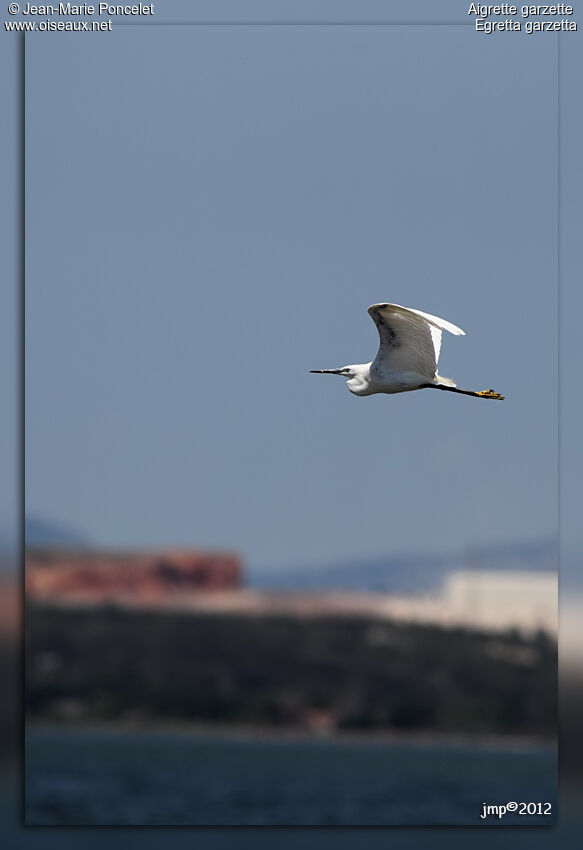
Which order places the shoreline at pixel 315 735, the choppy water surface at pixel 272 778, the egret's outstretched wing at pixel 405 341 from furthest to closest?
1. the shoreline at pixel 315 735
2. the choppy water surface at pixel 272 778
3. the egret's outstretched wing at pixel 405 341

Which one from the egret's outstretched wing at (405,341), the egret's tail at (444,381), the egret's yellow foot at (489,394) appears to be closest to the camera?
the egret's outstretched wing at (405,341)

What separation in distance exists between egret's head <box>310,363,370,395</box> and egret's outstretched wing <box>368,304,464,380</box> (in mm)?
249

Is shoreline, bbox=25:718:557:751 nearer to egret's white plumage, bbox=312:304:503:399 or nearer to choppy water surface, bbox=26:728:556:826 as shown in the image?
choppy water surface, bbox=26:728:556:826

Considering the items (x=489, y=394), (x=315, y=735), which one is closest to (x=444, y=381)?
(x=489, y=394)

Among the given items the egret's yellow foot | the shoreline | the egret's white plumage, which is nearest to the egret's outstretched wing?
the egret's white plumage

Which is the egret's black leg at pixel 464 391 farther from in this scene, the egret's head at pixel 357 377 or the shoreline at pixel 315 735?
the shoreline at pixel 315 735

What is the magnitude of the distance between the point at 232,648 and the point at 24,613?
287cm

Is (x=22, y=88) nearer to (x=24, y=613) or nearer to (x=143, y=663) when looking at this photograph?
A: (x=24, y=613)

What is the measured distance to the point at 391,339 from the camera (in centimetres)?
916

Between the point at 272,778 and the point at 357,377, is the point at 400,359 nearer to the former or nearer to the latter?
the point at 357,377

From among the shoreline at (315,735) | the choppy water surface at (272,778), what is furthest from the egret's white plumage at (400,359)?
the shoreline at (315,735)

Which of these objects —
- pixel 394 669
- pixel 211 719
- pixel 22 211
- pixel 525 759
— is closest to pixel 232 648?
pixel 211 719

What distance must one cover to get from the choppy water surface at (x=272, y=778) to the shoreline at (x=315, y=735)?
3cm

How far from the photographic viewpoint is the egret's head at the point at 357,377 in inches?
381
